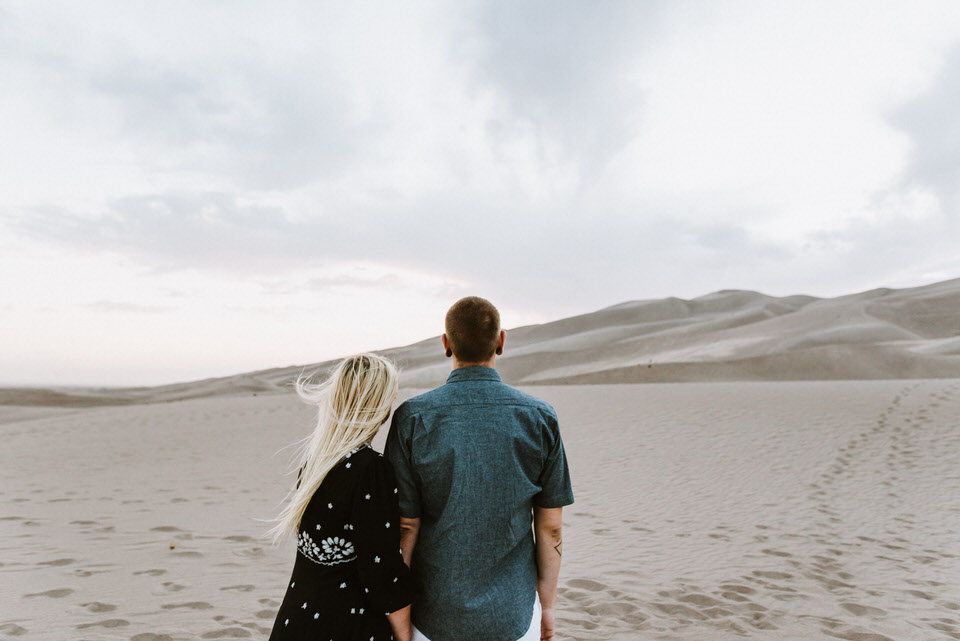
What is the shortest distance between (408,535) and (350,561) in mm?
220

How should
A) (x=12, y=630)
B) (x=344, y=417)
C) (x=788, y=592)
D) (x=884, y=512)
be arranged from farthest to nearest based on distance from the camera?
(x=884, y=512) → (x=788, y=592) → (x=12, y=630) → (x=344, y=417)

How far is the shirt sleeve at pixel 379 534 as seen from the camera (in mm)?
2039

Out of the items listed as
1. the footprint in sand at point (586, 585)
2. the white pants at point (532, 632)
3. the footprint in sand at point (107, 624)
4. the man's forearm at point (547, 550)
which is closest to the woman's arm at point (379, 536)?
the white pants at point (532, 632)

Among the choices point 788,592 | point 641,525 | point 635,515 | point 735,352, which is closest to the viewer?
point 788,592

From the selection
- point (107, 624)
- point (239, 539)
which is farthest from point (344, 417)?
point (239, 539)

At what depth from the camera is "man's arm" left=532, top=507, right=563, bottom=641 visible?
235 cm

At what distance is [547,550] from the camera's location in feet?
7.83

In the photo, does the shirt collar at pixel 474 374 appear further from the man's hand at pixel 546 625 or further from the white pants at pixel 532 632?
the man's hand at pixel 546 625

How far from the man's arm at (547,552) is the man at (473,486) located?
0.08 m

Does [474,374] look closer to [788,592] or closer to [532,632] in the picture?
[532,632]

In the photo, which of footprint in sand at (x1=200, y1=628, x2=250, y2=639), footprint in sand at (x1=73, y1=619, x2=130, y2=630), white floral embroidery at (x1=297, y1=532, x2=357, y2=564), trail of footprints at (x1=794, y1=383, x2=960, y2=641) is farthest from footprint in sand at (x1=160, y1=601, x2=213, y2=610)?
trail of footprints at (x1=794, y1=383, x2=960, y2=641)

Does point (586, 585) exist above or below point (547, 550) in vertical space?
below

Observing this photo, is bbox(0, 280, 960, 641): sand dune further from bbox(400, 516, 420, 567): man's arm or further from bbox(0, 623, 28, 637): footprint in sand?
bbox(400, 516, 420, 567): man's arm

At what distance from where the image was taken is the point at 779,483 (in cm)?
1023
